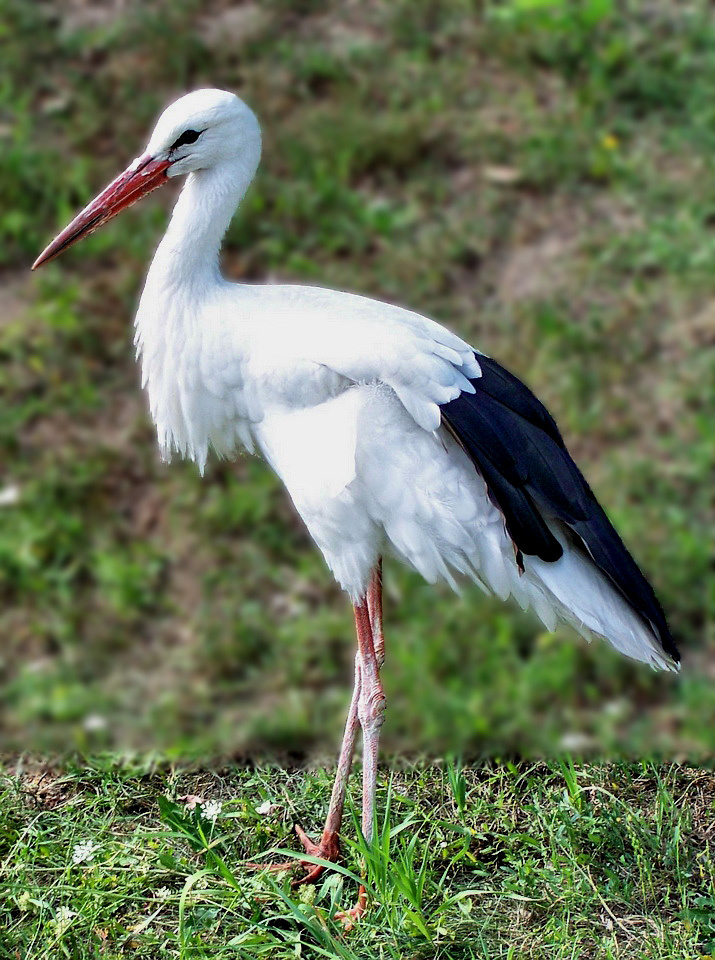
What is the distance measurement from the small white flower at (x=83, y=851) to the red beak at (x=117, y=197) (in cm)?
119

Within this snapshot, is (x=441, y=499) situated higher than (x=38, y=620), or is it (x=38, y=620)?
(x=441, y=499)

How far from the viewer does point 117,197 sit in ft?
8.50

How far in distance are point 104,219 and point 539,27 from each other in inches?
122

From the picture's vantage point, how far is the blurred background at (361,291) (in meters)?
3.57

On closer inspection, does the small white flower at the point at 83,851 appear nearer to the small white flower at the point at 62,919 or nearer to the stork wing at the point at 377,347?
the small white flower at the point at 62,919

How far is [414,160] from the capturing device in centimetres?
492

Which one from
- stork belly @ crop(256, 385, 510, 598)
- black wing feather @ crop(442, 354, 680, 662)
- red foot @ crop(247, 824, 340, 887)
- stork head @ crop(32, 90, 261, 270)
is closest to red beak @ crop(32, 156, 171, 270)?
stork head @ crop(32, 90, 261, 270)

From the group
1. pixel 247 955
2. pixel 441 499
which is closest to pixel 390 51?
pixel 441 499

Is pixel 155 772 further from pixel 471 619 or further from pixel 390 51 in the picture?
pixel 390 51

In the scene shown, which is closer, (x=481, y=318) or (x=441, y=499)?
(x=441, y=499)

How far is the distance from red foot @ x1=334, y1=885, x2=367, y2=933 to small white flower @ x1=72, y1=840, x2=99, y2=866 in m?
0.53

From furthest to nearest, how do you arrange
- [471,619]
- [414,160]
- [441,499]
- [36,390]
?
[414,160]
[36,390]
[471,619]
[441,499]

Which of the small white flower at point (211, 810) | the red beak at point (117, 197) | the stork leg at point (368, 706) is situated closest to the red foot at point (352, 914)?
the stork leg at point (368, 706)

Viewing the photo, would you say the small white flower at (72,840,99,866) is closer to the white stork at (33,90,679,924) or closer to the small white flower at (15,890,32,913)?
the small white flower at (15,890,32,913)
